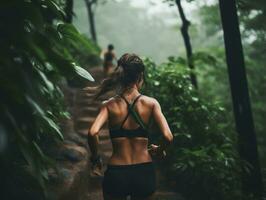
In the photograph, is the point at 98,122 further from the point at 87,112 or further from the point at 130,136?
the point at 87,112

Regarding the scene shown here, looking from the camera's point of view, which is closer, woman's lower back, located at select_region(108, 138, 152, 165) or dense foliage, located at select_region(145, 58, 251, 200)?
woman's lower back, located at select_region(108, 138, 152, 165)

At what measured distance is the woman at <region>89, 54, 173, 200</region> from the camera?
4.32 metres

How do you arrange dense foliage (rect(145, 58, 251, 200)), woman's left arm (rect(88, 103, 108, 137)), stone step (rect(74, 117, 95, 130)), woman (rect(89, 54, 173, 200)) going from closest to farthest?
woman's left arm (rect(88, 103, 108, 137)), woman (rect(89, 54, 173, 200)), dense foliage (rect(145, 58, 251, 200)), stone step (rect(74, 117, 95, 130))

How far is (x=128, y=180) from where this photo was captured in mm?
4309

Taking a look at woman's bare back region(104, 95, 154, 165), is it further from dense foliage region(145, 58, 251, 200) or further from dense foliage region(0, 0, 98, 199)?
dense foliage region(145, 58, 251, 200)

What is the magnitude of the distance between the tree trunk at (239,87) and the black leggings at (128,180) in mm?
3677

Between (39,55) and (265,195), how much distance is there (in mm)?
6399

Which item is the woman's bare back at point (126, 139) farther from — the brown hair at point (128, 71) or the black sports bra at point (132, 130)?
the brown hair at point (128, 71)

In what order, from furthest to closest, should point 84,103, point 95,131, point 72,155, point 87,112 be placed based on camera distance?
point 84,103, point 87,112, point 72,155, point 95,131

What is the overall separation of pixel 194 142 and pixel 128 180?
18.7ft

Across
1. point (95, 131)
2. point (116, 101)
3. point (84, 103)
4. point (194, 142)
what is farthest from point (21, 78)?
point (84, 103)

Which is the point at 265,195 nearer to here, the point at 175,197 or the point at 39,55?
the point at 175,197

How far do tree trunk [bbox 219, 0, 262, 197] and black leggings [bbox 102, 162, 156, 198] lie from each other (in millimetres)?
3677

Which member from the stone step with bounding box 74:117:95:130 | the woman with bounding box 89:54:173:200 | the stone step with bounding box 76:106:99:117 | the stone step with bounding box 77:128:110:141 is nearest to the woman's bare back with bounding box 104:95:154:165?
the woman with bounding box 89:54:173:200
